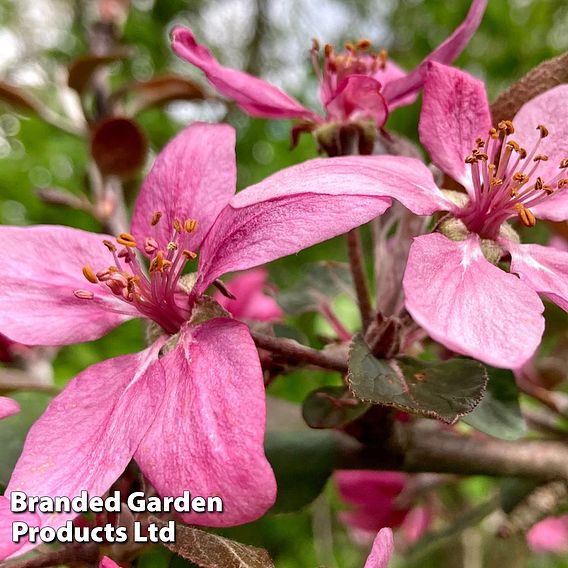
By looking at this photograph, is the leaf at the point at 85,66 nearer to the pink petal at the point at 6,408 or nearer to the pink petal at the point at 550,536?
the pink petal at the point at 6,408

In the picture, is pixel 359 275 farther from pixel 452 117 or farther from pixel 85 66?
pixel 85 66

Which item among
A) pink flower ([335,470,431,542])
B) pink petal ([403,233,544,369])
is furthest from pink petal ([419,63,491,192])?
pink flower ([335,470,431,542])

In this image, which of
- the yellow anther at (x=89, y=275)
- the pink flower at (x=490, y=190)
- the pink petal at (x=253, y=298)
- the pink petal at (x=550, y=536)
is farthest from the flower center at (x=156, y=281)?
the pink petal at (x=550, y=536)

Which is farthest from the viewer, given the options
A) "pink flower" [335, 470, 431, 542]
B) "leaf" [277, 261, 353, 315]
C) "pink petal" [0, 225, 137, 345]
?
"pink flower" [335, 470, 431, 542]

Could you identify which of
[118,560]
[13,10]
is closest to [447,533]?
[118,560]

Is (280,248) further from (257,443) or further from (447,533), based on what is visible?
(447,533)

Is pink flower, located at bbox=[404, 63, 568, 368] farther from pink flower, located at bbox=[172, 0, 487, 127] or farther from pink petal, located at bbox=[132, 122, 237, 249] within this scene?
pink petal, located at bbox=[132, 122, 237, 249]
